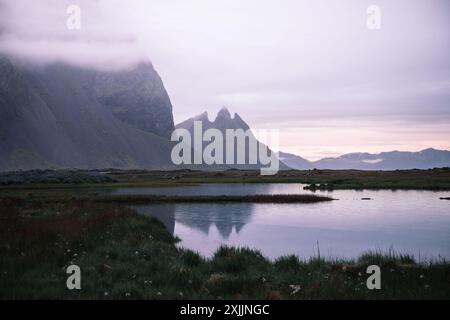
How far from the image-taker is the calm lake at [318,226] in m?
26.5

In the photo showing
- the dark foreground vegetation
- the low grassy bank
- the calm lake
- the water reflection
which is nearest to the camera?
the dark foreground vegetation

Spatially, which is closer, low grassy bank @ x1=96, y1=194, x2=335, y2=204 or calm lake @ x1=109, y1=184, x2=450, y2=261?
calm lake @ x1=109, y1=184, x2=450, y2=261

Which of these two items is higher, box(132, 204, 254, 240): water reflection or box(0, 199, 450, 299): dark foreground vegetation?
box(0, 199, 450, 299): dark foreground vegetation

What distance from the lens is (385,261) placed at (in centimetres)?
1823

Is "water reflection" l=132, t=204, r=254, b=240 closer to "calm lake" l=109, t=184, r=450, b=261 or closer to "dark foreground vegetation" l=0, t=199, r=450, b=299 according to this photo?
"calm lake" l=109, t=184, r=450, b=261

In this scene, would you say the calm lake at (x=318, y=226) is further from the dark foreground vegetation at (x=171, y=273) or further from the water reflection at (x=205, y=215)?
the dark foreground vegetation at (x=171, y=273)

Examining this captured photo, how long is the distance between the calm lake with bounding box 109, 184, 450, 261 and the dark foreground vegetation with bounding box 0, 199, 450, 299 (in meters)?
4.73

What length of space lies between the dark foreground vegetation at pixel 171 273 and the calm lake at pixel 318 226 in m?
4.73

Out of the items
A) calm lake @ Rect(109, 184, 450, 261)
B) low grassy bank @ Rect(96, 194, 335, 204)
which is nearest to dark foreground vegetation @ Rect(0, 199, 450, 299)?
calm lake @ Rect(109, 184, 450, 261)

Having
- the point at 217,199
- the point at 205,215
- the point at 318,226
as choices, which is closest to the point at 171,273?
the point at 318,226

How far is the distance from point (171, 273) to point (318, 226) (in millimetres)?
22486

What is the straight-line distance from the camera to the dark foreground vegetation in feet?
44.1

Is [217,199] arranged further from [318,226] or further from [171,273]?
[171,273]
